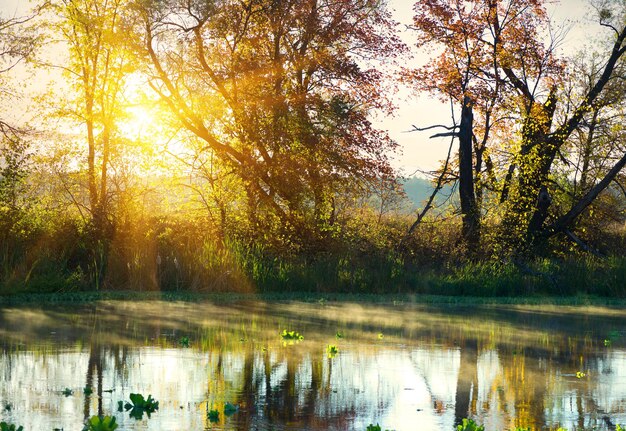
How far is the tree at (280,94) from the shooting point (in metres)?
23.3

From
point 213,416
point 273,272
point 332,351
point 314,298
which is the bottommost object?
point 213,416

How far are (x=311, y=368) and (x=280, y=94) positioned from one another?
14.4 metres

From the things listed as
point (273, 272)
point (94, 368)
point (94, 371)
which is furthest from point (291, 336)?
point (273, 272)

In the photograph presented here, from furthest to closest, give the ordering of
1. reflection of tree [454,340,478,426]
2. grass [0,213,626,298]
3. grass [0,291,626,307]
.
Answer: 1. grass [0,213,626,298]
2. grass [0,291,626,307]
3. reflection of tree [454,340,478,426]

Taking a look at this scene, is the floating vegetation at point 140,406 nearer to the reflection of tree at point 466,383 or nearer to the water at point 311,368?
the water at point 311,368

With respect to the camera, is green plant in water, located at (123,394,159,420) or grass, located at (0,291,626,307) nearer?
green plant in water, located at (123,394,159,420)

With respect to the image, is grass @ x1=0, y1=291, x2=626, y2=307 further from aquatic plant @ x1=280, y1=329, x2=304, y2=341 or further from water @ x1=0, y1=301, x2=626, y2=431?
aquatic plant @ x1=280, y1=329, x2=304, y2=341

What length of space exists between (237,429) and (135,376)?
278 centimetres

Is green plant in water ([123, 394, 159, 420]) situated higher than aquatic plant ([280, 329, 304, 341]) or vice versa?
aquatic plant ([280, 329, 304, 341])

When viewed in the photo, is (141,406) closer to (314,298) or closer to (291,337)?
(291,337)

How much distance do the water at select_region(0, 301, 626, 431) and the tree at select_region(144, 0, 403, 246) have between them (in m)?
7.62

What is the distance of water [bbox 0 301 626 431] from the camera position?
25.3ft

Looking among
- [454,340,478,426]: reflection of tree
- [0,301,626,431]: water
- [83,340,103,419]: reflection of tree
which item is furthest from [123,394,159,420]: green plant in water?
[454,340,478,426]: reflection of tree

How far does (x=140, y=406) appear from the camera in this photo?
7.57 metres
